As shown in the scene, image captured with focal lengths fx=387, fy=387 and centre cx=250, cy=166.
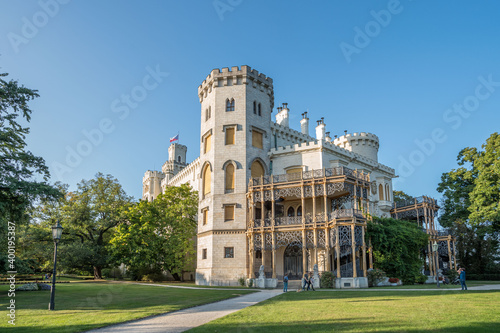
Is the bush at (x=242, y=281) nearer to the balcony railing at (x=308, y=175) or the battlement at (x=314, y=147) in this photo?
the balcony railing at (x=308, y=175)

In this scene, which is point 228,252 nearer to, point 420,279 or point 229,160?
point 229,160

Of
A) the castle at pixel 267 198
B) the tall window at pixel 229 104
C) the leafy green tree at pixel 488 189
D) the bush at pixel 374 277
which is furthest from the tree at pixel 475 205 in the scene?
the tall window at pixel 229 104

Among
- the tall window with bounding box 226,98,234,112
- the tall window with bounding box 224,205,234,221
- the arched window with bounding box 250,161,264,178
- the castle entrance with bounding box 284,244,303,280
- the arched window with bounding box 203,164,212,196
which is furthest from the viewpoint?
the tall window with bounding box 226,98,234,112

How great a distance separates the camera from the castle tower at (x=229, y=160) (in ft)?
109

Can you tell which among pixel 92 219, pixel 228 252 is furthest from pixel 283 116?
pixel 92 219

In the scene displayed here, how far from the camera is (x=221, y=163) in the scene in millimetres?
35375

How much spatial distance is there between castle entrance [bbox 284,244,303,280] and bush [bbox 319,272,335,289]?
539 centimetres

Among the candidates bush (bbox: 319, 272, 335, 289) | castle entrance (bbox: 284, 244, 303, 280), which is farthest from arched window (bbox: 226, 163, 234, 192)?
bush (bbox: 319, 272, 335, 289)

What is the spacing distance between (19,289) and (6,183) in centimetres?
845

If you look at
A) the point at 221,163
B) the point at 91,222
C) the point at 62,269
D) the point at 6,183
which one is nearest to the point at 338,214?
the point at 221,163

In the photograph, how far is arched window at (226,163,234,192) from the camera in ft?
115

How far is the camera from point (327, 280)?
91.9 ft

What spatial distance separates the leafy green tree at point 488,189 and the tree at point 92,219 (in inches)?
1447

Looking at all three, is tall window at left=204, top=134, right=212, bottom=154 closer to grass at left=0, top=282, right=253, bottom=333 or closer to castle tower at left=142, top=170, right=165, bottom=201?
grass at left=0, top=282, right=253, bottom=333
